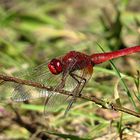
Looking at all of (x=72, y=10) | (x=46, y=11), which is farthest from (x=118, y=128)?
(x=72, y=10)

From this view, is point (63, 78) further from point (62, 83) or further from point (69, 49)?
point (69, 49)

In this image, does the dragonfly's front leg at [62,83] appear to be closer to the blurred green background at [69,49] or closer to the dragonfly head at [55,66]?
the dragonfly head at [55,66]

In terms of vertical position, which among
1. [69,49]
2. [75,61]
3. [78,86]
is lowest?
[78,86]

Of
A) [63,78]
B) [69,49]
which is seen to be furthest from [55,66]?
[69,49]

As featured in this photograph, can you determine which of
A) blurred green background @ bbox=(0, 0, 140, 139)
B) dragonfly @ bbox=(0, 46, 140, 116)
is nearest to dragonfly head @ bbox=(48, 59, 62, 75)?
dragonfly @ bbox=(0, 46, 140, 116)

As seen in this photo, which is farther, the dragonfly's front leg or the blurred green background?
the blurred green background

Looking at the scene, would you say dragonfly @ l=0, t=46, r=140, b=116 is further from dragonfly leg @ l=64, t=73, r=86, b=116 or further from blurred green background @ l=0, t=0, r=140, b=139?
blurred green background @ l=0, t=0, r=140, b=139
